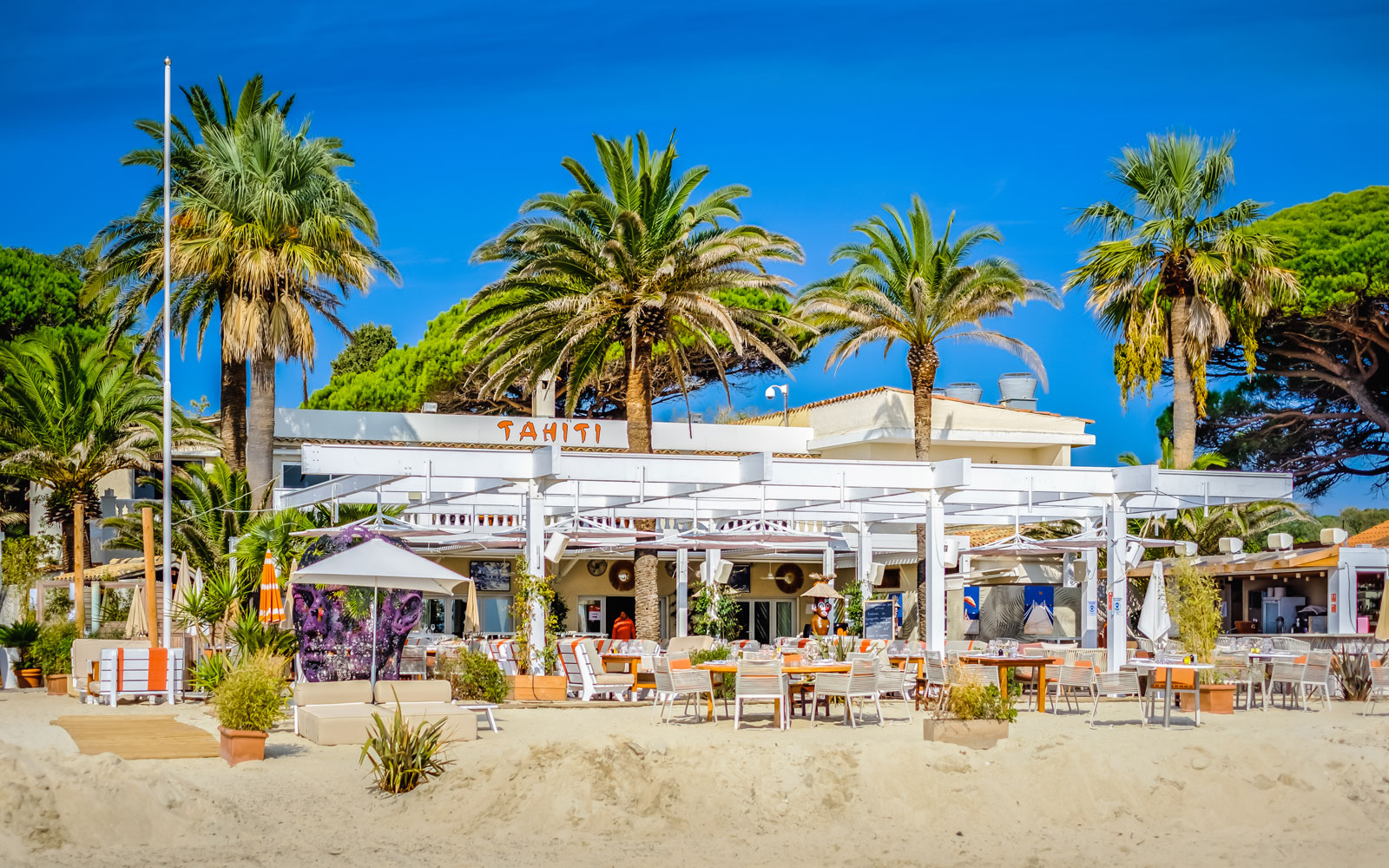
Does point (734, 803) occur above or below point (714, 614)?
below

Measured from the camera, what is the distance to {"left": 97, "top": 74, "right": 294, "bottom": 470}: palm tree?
2741 centimetres

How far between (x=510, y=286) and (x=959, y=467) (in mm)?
9716

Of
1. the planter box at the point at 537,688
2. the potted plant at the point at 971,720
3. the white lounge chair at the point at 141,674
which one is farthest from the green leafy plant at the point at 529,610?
the potted plant at the point at 971,720

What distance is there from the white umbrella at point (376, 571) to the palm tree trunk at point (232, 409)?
1276 centimetres

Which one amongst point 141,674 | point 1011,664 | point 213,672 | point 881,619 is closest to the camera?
point 213,672

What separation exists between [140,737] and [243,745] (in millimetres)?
1801

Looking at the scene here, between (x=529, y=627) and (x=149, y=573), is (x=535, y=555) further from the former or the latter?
(x=149, y=573)

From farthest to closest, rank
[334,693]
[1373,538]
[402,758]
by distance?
[1373,538], [334,693], [402,758]

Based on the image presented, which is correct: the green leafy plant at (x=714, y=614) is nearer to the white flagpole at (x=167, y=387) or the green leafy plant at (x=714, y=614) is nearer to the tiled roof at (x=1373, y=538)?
the white flagpole at (x=167, y=387)

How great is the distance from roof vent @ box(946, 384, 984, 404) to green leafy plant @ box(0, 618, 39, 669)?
28567 mm

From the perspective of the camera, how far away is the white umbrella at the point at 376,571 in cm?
1592

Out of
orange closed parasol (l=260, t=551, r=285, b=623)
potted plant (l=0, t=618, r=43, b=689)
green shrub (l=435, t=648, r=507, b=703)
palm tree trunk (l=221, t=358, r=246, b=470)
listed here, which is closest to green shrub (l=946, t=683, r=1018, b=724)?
green shrub (l=435, t=648, r=507, b=703)

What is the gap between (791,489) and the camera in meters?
23.9

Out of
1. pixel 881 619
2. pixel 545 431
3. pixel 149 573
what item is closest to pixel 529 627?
pixel 149 573
